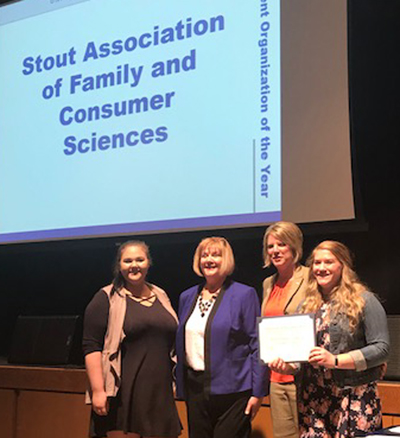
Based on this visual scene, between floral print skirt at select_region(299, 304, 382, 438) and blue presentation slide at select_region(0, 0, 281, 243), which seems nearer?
floral print skirt at select_region(299, 304, 382, 438)

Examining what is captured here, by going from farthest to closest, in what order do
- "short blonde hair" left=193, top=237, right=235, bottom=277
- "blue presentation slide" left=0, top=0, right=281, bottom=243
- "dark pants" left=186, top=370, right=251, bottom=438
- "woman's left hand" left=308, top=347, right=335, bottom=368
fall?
"blue presentation slide" left=0, top=0, right=281, bottom=243, "short blonde hair" left=193, top=237, right=235, bottom=277, "dark pants" left=186, top=370, right=251, bottom=438, "woman's left hand" left=308, top=347, right=335, bottom=368

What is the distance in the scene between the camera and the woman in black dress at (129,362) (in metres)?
2.71

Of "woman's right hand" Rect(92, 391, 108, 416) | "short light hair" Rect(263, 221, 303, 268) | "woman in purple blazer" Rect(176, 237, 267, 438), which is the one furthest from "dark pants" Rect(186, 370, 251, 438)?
"short light hair" Rect(263, 221, 303, 268)

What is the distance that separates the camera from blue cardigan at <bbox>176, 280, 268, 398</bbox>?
2.63m

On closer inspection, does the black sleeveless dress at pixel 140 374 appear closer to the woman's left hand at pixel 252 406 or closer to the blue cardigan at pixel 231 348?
the blue cardigan at pixel 231 348

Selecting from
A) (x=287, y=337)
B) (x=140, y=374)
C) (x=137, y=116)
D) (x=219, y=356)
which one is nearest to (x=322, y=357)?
(x=287, y=337)

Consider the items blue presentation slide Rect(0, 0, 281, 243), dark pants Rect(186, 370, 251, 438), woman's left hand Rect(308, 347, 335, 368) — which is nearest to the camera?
woman's left hand Rect(308, 347, 335, 368)

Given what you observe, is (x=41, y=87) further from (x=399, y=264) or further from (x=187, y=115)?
(x=399, y=264)

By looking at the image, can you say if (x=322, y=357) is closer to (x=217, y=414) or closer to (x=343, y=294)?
(x=343, y=294)

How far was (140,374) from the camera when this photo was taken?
2.73 m

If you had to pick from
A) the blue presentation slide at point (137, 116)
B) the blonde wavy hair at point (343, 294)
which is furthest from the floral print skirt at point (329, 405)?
the blue presentation slide at point (137, 116)

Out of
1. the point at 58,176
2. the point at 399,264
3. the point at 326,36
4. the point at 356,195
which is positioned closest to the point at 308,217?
the point at 356,195

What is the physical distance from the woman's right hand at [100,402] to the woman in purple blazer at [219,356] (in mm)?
270

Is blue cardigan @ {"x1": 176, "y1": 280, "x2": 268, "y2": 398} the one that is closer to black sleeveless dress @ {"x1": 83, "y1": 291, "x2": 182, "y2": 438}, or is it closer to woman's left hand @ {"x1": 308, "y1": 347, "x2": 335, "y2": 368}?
black sleeveless dress @ {"x1": 83, "y1": 291, "x2": 182, "y2": 438}
